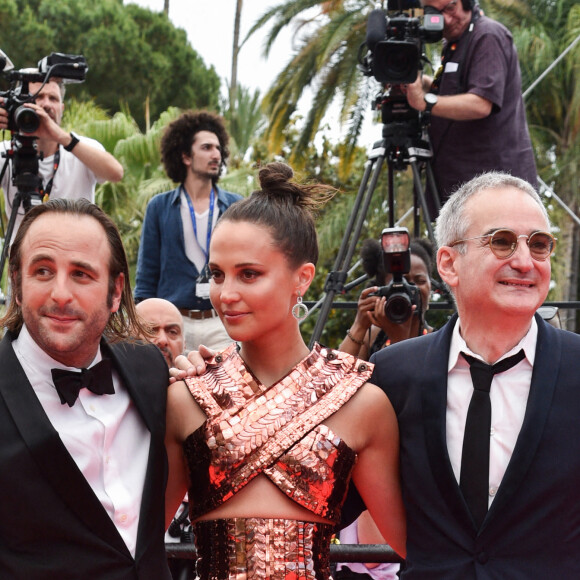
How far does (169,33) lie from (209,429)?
877 inches

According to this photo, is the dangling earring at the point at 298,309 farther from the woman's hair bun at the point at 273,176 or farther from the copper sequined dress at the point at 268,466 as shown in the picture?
the woman's hair bun at the point at 273,176

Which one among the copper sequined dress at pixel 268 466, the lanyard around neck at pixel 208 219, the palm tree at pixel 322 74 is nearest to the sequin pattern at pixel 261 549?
the copper sequined dress at pixel 268 466

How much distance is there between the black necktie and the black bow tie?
3.06 ft

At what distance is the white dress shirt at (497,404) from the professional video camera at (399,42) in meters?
2.13

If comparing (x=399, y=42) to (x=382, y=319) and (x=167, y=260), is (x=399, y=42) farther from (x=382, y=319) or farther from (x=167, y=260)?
(x=167, y=260)

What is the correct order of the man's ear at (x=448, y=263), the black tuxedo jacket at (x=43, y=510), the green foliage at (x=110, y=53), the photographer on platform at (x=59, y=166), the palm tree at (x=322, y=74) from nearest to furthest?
the black tuxedo jacket at (x=43, y=510) < the man's ear at (x=448, y=263) < the photographer on platform at (x=59, y=166) < the palm tree at (x=322, y=74) < the green foliage at (x=110, y=53)

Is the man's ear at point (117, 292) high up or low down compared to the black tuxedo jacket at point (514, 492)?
up

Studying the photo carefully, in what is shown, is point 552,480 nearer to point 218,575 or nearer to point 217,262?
point 218,575

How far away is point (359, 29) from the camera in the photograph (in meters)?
12.6

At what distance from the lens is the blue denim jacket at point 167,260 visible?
4.90m

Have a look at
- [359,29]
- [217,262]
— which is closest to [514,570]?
[217,262]

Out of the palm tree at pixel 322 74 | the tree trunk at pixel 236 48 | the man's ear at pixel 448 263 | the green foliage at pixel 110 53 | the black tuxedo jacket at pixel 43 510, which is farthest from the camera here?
the tree trunk at pixel 236 48

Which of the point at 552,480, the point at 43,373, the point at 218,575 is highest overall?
the point at 43,373

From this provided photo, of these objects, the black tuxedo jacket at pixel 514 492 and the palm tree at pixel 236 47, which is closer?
the black tuxedo jacket at pixel 514 492
